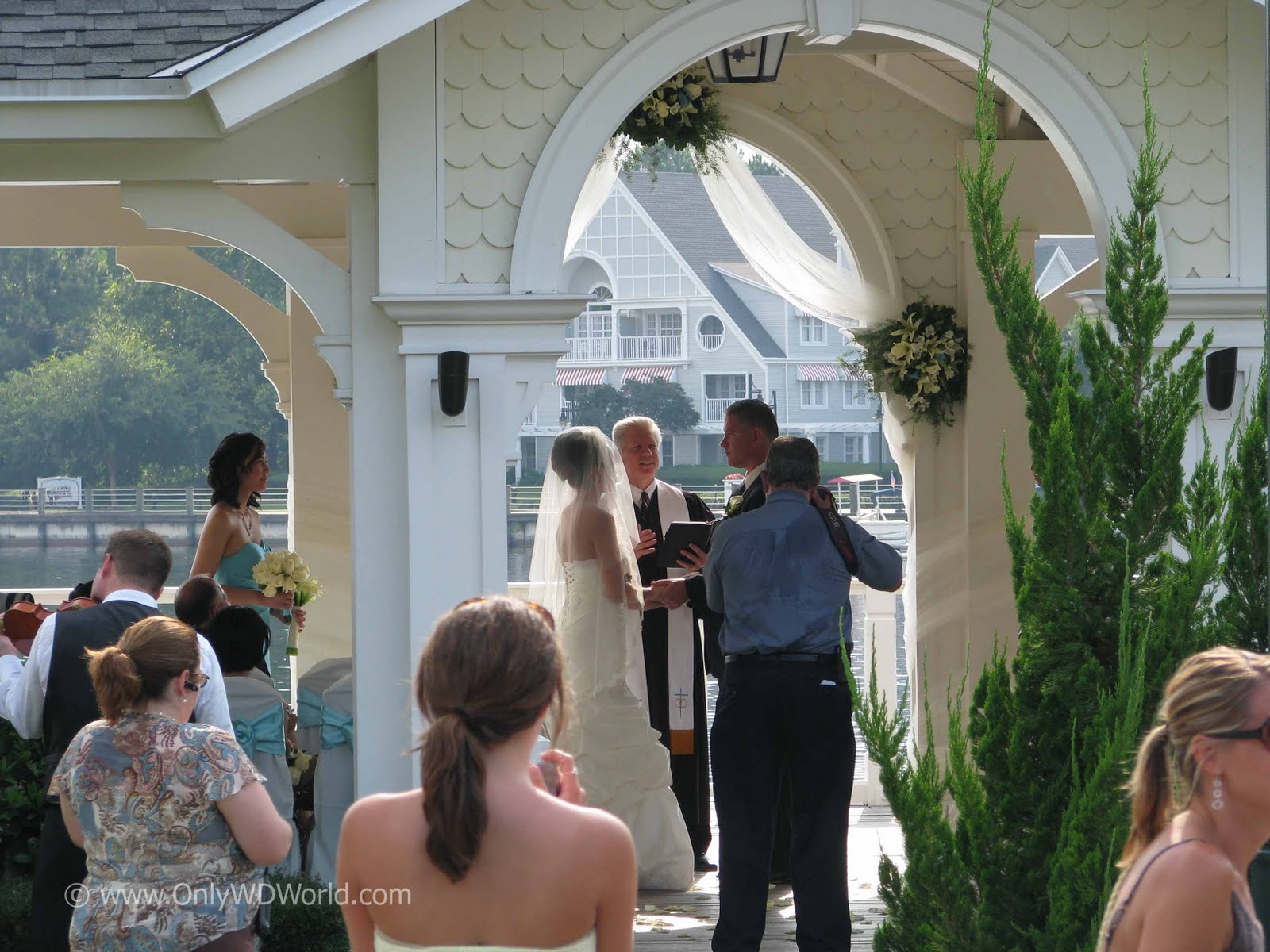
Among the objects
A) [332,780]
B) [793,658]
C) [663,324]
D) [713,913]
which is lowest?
[713,913]

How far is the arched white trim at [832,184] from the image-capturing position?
712cm

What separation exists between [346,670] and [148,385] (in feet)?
146

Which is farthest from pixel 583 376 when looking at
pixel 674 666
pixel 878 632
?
pixel 674 666

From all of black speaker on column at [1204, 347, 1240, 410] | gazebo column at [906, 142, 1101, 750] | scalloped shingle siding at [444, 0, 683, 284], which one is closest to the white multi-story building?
gazebo column at [906, 142, 1101, 750]

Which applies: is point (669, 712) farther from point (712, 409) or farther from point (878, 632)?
point (712, 409)

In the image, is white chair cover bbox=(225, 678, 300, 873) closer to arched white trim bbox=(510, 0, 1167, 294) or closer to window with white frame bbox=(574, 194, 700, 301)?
arched white trim bbox=(510, 0, 1167, 294)

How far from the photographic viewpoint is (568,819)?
2.12 m

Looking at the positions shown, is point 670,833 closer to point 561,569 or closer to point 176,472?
point 561,569

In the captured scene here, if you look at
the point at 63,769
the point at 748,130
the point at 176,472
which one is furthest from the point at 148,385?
the point at 63,769

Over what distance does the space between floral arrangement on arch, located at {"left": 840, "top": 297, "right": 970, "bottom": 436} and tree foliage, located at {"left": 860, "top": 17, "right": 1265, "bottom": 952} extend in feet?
12.6

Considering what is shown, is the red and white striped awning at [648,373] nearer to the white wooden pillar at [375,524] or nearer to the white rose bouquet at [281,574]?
the white rose bouquet at [281,574]

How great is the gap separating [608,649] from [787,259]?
2.41m

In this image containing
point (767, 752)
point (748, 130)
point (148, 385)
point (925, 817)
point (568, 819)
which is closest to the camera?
point (568, 819)

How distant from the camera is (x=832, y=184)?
7246 mm
